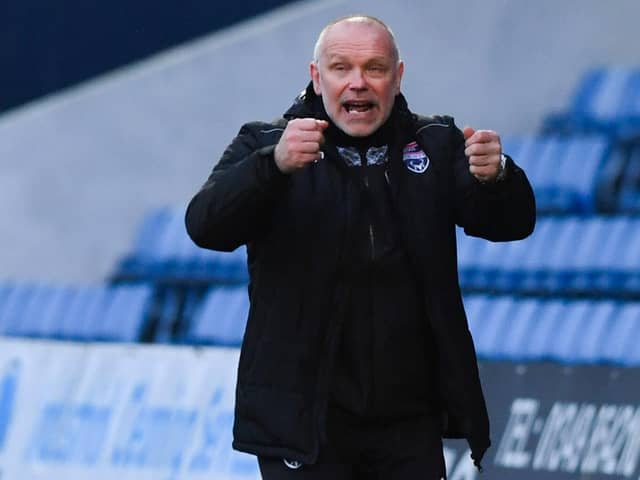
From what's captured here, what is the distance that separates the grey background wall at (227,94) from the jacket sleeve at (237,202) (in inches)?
332

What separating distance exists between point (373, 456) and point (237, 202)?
691 mm

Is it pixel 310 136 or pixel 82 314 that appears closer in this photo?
pixel 310 136

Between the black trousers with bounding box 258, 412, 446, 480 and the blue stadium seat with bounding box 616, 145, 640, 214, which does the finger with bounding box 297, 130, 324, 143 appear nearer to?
the black trousers with bounding box 258, 412, 446, 480

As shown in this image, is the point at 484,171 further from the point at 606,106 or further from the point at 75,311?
the point at 75,311

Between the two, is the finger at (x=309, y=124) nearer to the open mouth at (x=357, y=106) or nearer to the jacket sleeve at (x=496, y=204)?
the open mouth at (x=357, y=106)

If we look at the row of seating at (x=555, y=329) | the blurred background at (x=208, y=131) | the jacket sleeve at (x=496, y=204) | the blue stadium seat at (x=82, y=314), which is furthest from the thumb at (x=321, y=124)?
the blue stadium seat at (x=82, y=314)

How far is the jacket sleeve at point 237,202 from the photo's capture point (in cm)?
359

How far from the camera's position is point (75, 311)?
11.4m

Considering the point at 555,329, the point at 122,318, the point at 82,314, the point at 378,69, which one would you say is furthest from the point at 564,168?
the point at 378,69

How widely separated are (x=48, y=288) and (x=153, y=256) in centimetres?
85

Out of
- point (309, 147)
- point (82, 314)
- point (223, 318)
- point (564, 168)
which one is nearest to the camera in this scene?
point (309, 147)

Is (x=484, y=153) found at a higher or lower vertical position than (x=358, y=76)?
lower

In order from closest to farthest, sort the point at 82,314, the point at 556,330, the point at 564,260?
the point at 556,330 → the point at 564,260 → the point at 82,314

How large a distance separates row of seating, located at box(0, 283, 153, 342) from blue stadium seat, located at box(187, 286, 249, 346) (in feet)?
1.95
